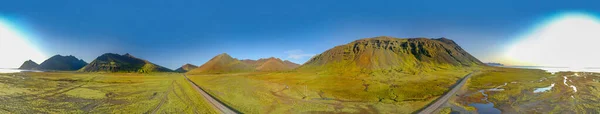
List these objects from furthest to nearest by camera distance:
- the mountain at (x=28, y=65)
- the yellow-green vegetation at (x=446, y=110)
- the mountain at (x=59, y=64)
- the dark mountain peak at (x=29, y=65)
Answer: the mountain at (x=59, y=64)
the dark mountain peak at (x=29, y=65)
the mountain at (x=28, y=65)
the yellow-green vegetation at (x=446, y=110)

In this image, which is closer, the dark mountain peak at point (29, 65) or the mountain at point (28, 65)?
the mountain at point (28, 65)

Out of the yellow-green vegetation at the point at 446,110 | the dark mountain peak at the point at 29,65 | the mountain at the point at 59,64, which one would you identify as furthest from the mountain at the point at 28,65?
the yellow-green vegetation at the point at 446,110

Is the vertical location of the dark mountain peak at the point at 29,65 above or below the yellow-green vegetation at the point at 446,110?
above

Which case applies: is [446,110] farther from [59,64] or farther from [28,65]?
[59,64]

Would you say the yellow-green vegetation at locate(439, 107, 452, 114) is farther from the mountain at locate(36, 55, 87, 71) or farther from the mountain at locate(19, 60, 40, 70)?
the mountain at locate(36, 55, 87, 71)

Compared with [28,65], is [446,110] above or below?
below

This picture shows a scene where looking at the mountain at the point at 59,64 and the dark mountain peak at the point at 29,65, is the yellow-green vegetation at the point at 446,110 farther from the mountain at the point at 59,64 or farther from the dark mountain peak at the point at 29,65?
the mountain at the point at 59,64

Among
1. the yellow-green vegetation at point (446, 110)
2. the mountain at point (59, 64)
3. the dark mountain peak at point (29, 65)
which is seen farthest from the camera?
the mountain at point (59, 64)

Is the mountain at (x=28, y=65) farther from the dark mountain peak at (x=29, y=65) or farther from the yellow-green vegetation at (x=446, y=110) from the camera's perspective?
the yellow-green vegetation at (x=446, y=110)

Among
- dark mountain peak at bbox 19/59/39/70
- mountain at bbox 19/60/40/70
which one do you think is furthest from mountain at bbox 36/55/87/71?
mountain at bbox 19/60/40/70

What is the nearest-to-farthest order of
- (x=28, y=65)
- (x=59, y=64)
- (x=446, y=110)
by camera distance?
(x=446, y=110), (x=28, y=65), (x=59, y=64)

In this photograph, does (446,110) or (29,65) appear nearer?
(446,110)

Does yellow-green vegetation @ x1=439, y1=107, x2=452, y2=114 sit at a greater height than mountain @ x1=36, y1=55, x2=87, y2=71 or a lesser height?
lesser

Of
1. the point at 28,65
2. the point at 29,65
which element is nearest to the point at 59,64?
the point at 29,65
